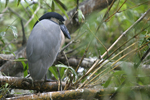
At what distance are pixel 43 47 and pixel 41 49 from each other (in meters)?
0.04

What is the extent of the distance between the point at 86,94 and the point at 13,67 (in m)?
1.38

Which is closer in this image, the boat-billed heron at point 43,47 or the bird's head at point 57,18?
the boat-billed heron at point 43,47

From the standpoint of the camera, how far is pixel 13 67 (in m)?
2.32

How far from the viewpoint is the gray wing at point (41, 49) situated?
1.79m

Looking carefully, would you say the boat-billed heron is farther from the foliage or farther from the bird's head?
the foliage

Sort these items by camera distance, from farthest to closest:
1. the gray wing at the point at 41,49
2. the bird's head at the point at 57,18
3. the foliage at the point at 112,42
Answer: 1. the bird's head at the point at 57,18
2. the gray wing at the point at 41,49
3. the foliage at the point at 112,42

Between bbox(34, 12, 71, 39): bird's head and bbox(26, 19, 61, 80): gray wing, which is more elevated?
bbox(34, 12, 71, 39): bird's head

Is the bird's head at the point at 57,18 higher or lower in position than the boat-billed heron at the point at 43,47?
higher

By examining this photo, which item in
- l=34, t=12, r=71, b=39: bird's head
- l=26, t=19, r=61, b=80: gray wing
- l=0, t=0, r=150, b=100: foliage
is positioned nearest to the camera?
l=0, t=0, r=150, b=100: foliage

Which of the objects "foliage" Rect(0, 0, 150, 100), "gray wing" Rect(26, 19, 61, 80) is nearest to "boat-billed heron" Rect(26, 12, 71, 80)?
"gray wing" Rect(26, 19, 61, 80)

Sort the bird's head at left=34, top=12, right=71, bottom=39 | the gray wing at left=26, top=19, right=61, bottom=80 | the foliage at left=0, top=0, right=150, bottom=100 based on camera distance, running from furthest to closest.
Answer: the bird's head at left=34, top=12, right=71, bottom=39 < the gray wing at left=26, top=19, right=61, bottom=80 < the foliage at left=0, top=0, right=150, bottom=100

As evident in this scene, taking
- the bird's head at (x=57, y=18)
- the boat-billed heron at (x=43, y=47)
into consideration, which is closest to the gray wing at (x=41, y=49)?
the boat-billed heron at (x=43, y=47)

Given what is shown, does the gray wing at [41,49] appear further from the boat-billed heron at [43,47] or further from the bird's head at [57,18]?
the bird's head at [57,18]

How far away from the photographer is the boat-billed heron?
1.80 metres
